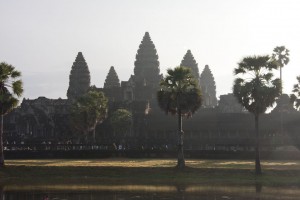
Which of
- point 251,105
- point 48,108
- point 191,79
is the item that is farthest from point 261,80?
point 48,108

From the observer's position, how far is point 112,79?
165 metres

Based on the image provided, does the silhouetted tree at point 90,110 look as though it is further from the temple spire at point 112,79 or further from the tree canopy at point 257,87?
the temple spire at point 112,79

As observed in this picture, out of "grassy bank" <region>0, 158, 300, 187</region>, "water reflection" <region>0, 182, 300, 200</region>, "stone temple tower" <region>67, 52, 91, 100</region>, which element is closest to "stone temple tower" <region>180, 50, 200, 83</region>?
"stone temple tower" <region>67, 52, 91, 100</region>

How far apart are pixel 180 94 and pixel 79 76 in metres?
97.5

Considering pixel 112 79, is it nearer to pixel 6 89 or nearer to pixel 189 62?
pixel 189 62

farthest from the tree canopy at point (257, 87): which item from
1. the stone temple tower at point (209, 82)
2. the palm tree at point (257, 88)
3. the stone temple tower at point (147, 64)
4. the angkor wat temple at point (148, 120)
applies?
the stone temple tower at point (209, 82)

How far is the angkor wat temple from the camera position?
9262 cm

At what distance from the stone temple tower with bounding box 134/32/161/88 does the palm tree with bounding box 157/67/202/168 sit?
300 ft

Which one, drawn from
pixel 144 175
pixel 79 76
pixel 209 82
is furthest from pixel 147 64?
pixel 144 175

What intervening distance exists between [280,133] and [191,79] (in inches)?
1568

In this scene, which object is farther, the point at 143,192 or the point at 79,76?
the point at 79,76

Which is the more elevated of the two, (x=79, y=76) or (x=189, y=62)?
(x=189, y=62)

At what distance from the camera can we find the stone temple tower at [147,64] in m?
151

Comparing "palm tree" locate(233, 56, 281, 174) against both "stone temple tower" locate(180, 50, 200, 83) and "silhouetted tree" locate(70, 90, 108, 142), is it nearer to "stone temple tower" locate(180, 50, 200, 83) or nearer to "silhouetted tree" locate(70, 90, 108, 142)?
"silhouetted tree" locate(70, 90, 108, 142)
